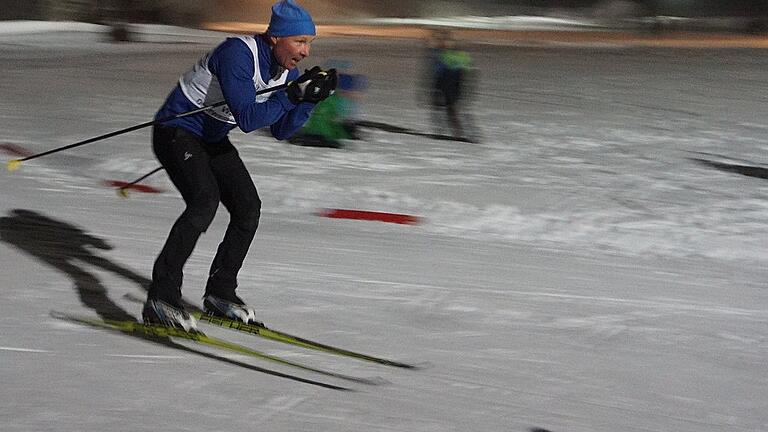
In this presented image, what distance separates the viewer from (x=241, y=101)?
467 cm

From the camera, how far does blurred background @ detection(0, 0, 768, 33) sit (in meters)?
30.6

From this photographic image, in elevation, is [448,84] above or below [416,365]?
above

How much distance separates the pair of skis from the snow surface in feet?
0.25

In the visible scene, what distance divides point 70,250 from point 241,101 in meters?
2.73

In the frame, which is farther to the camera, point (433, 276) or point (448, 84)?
point (448, 84)

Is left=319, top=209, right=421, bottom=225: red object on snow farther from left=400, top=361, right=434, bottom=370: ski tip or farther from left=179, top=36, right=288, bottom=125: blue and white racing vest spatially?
left=179, top=36, right=288, bottom=125: blue and white racing vest

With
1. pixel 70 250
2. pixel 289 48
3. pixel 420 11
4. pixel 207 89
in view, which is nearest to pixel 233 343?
pixel 207 89

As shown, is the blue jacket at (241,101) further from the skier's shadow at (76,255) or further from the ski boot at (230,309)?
the skier's shadow at (76,255)

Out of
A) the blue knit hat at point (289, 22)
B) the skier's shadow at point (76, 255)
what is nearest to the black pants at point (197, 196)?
the skier's shadow at point (76, 255)

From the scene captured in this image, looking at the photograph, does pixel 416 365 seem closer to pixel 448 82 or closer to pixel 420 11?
pixel 448 82

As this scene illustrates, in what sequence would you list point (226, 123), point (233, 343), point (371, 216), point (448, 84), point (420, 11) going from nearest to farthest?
point (226, 123) < point (233, 343) < point (371, 216) < point (448, 84) < point (420, 11)

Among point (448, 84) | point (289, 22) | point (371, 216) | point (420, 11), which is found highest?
point (289, 22)

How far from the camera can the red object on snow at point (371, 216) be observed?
8633mm

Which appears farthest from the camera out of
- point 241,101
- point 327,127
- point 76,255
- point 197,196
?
point 327,127
